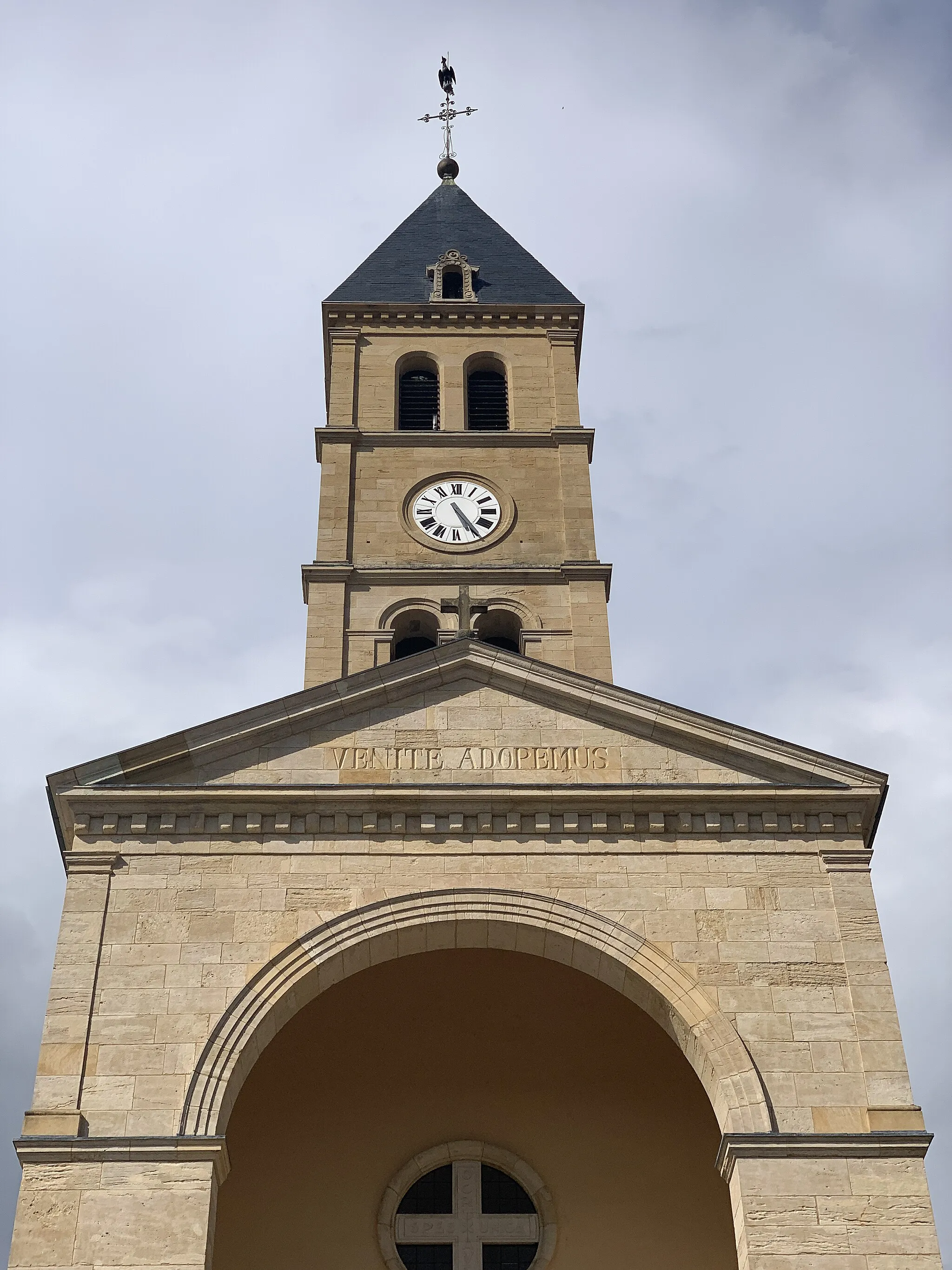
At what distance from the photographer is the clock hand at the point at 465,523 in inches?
1112

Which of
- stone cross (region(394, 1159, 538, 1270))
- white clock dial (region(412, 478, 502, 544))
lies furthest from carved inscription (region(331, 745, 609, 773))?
white clock dial (region(412, 478, 502, 544))

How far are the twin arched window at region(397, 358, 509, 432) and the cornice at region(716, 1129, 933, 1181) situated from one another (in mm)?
16704

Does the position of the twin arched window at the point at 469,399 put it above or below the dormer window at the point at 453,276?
below

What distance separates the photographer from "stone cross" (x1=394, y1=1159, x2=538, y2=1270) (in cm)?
1838

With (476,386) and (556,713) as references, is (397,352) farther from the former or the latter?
(556,713)

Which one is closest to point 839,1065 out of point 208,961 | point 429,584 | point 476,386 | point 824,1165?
point 824,1165

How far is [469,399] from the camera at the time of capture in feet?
101

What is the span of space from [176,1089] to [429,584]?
1285cm

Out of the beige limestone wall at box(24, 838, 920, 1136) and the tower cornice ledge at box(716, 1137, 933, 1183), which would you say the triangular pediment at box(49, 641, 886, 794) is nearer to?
the beige limestone wall at box(24, 838, 920, 1136)

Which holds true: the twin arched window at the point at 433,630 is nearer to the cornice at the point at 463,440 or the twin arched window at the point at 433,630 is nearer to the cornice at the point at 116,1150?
the cornice at the point at 463,440

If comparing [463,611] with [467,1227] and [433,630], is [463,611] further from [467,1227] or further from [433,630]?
[433,630]

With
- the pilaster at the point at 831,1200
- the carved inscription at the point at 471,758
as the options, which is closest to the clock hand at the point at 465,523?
the carved inscription at the point at 471,758

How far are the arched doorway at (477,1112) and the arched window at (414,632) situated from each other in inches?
315

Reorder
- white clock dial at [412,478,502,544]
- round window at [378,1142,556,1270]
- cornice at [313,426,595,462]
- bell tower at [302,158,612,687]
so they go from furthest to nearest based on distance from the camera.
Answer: cornice at [313,426,595,462]
white clock dial at [412,478,502,544]
bell tower at [302,158,612,687]
round window at [378,1142,556,1270]
